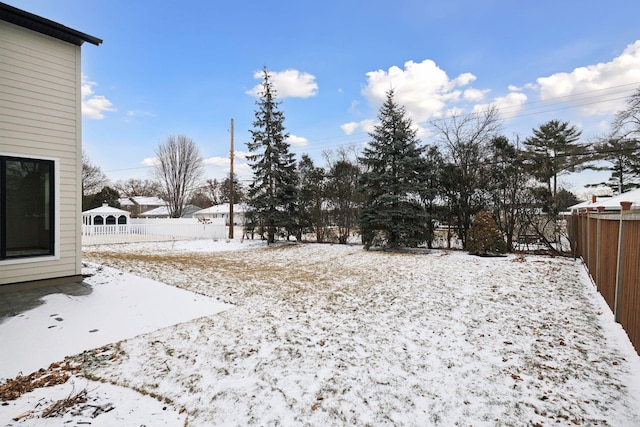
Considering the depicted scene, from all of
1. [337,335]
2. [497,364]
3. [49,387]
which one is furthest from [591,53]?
[49,387]

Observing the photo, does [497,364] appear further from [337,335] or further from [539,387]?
[337,335]

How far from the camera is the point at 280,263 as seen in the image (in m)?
9.77

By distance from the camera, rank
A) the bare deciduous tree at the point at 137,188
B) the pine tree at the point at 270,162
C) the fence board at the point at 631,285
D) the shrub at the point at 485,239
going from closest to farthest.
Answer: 1. the fence board at the point at 631,285
2. the shrub at the point at 485,239
3. the pine tree at the point at 270,162
4. the bare deciduous tree at the point at 137,188

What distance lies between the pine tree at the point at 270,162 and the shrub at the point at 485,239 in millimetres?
8112

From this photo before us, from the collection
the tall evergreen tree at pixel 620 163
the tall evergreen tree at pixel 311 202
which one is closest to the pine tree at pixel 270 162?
the tall evergreen tree at pixel 311 202

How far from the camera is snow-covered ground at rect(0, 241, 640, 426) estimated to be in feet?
7.73

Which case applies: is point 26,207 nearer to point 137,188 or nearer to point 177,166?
point 177,166

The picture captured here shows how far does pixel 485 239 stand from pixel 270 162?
9869mm

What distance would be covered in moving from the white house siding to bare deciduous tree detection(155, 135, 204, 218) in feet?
72.9

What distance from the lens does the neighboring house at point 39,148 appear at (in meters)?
4.73

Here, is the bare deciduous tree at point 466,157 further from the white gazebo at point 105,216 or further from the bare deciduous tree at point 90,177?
the bare deciduous tree at point 90,177

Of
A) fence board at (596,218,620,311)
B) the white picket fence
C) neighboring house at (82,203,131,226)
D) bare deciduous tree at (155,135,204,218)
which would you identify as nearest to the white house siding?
fence board at (596,218,620,311)

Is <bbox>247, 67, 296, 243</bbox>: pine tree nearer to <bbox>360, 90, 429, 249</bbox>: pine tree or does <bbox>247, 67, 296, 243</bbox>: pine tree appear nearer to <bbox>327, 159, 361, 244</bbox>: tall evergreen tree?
<bbox>327, 159, 361, 244</bbox>: tall evergreen tree

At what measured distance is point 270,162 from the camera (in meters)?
14.4
